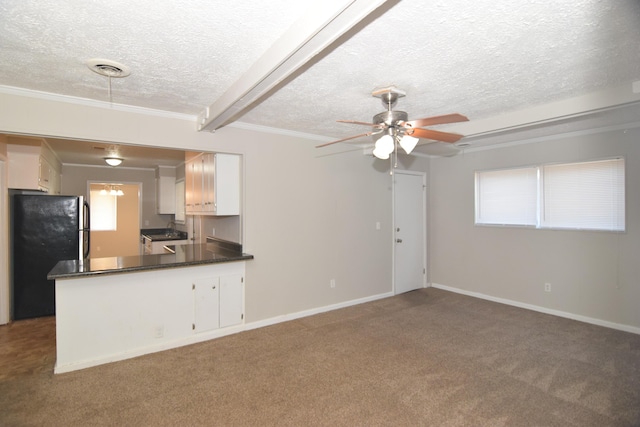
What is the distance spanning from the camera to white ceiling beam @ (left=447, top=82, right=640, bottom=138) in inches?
102

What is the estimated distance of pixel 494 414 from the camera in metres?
2.21

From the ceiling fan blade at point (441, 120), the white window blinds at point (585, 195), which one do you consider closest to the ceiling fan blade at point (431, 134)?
the ceiling fan blade at point (441, 120)

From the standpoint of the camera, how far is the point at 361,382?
2617 millimetres

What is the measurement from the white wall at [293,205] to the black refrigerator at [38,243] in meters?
2.04

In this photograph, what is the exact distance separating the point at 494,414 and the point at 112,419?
2.58 m

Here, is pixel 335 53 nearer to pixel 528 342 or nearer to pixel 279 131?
pixel 279 131

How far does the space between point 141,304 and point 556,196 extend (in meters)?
5.08

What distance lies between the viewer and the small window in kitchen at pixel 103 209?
8.07 metres

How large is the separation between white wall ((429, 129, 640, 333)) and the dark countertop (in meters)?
3.50

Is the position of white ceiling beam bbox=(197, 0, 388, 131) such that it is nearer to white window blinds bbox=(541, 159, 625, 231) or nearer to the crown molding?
the crown molding

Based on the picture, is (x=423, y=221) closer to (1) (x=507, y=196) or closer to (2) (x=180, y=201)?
(1) (x=507, y=196)

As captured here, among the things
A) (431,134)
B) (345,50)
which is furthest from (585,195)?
(345,50)

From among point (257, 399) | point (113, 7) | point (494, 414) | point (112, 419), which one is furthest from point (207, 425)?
point (113, 7)

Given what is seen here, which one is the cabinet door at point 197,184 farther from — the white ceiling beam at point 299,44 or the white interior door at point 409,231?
the white interior door at point 409,231
